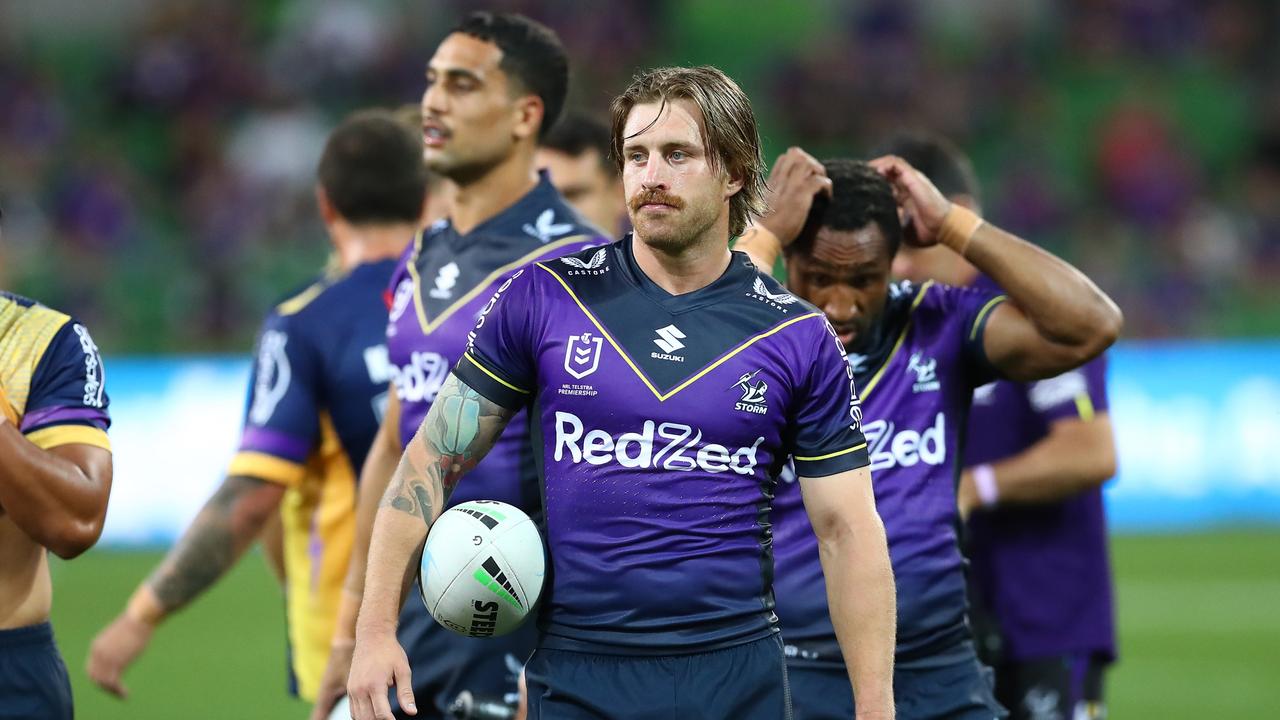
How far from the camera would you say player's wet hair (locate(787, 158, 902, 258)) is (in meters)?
4.71

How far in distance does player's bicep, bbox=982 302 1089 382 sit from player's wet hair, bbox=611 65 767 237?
1.00 metres

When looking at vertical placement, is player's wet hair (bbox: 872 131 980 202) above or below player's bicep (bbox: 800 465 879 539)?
above

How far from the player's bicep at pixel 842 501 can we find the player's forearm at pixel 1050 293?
1.03 meters

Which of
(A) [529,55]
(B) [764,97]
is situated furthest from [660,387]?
(B) [764,97]

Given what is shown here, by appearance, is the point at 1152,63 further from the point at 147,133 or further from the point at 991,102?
the point at 147,133

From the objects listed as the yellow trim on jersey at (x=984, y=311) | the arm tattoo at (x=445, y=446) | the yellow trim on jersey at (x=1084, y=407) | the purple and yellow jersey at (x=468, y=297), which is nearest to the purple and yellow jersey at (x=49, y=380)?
the arm tattoo at (x=445, y=446)

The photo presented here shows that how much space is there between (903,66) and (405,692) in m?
18.2

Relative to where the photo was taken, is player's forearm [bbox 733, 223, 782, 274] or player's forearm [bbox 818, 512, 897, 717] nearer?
player's forearm [bbox 818, 512, 897, 717]

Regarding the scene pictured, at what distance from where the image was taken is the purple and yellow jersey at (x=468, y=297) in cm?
480

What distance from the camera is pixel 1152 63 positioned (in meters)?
21.3

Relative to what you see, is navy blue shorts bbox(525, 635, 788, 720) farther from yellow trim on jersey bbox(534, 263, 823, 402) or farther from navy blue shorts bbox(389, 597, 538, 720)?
navy blue shorts bbox(389, 597, 538, 720)

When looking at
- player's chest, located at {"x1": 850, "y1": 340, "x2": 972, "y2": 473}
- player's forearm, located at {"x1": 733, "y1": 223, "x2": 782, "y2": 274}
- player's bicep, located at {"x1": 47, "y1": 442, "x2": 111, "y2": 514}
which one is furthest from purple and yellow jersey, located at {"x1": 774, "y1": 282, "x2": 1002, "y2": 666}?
player's bicep, located at {"x1": 47, "y1": 442, "x2": 111, "y2": 514}

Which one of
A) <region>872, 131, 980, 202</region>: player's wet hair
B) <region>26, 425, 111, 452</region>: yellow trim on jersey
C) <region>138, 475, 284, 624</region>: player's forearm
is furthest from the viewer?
<region>872, 131, 980, 202</region>: player's wet hair

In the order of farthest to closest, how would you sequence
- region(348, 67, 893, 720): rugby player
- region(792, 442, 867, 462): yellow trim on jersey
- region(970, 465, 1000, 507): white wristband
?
region(970, 465, 1000, 507): white wristband → region(792, 442, 867, 462): yellow trim on jersey → region(348, 67, 893, 720): rugby player
